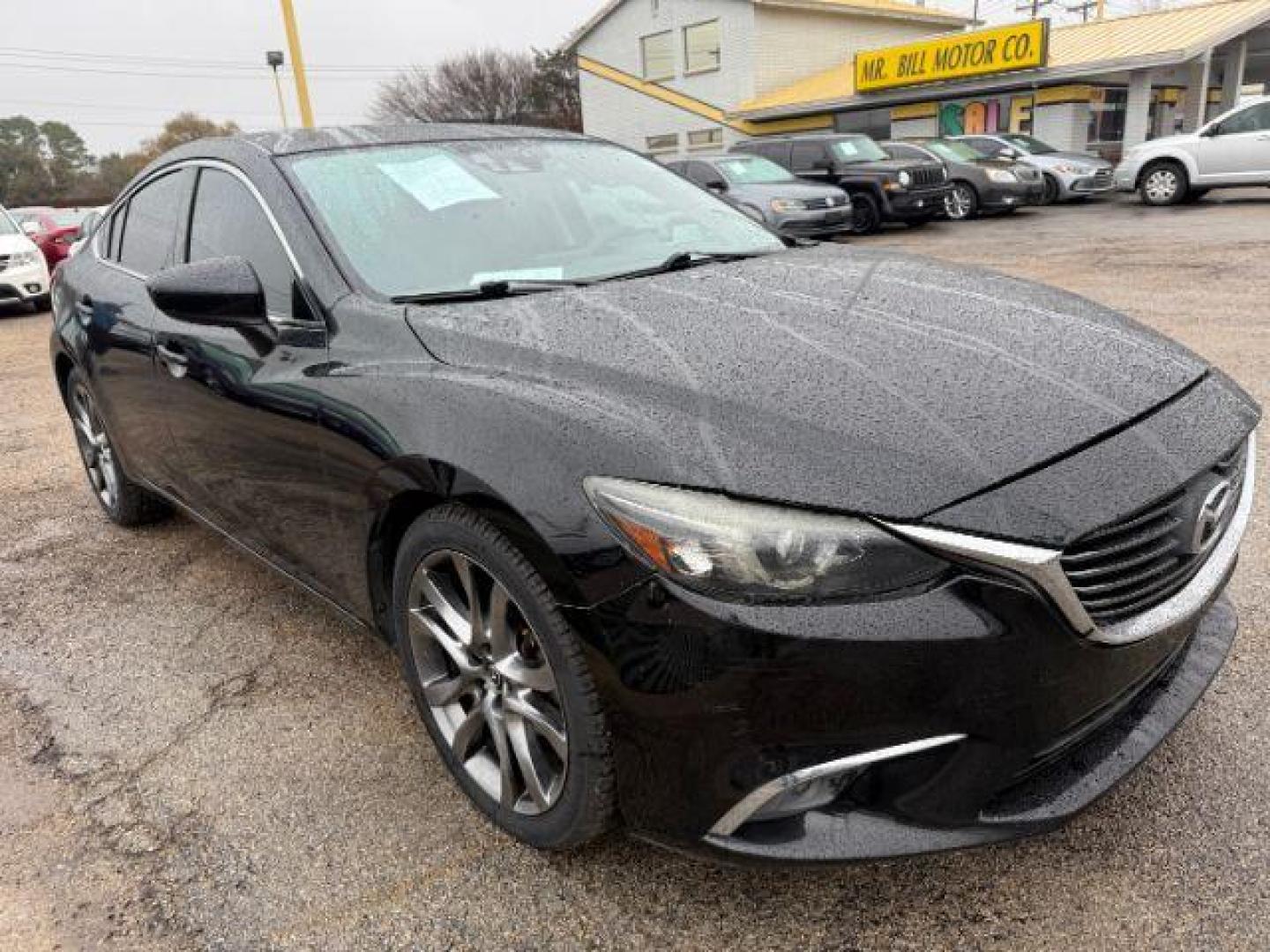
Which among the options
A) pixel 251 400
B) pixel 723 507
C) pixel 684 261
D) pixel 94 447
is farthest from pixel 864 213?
pixel 723 507

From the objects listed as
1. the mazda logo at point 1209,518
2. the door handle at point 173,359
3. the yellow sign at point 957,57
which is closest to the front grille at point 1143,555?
the mazda logo at point 1209,518

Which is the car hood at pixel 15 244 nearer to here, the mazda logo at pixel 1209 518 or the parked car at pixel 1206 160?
the mazda logo at pixel 1209 518

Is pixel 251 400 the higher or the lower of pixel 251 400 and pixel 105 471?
the higher

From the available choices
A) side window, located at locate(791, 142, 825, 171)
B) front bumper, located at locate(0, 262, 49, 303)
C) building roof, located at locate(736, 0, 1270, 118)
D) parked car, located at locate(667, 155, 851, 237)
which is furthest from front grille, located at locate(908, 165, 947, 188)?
front bumper, located at locate(0, 262, 49, 303)

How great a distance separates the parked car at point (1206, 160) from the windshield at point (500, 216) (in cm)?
1533

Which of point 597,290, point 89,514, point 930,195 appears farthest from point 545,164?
point 930,195

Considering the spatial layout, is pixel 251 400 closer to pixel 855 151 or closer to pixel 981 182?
pixel 855 151

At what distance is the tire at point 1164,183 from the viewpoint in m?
16.1

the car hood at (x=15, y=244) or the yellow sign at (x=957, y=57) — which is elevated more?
the yellow sign at (x=957, y=57)

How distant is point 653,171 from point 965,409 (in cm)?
198

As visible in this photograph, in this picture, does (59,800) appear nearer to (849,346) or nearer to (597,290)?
(597,290)

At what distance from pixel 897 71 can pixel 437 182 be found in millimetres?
25850

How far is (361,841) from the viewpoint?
2.22 m

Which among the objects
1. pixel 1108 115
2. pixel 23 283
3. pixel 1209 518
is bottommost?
pixel 23 283
